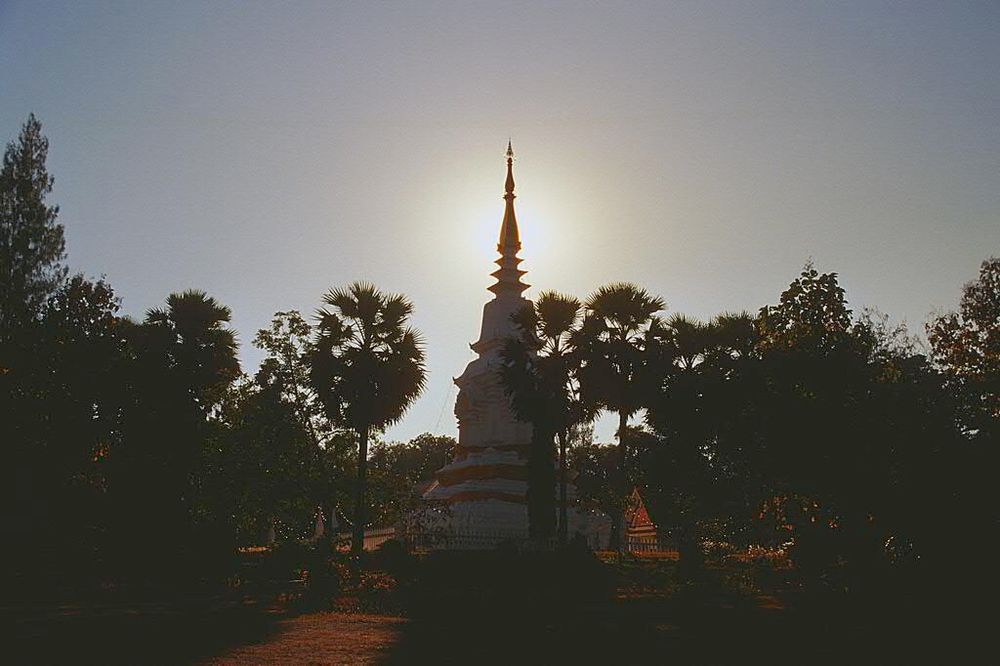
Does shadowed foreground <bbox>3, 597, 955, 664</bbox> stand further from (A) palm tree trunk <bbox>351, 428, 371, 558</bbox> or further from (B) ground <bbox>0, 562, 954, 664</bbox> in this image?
(A) palm tree trunk <bbox>351, 428, 371, 558</bbox>

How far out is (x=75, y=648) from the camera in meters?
12.0

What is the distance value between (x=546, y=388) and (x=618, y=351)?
9.02 feet

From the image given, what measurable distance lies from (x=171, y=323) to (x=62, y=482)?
703 centimetres

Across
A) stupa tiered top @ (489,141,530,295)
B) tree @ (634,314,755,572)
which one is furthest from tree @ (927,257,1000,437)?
stupa tiered top @ (489,141,530,295)

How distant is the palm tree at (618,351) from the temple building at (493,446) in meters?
10.6

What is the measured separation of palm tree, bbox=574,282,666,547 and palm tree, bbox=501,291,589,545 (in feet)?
1.74

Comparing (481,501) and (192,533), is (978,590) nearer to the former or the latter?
(192,533)

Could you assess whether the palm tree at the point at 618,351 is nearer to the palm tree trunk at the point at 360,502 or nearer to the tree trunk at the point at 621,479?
the tree trunk at the point at 621,479

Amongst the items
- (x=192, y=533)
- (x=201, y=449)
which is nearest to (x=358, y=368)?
(x=201, y=449)

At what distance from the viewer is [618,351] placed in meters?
28.4

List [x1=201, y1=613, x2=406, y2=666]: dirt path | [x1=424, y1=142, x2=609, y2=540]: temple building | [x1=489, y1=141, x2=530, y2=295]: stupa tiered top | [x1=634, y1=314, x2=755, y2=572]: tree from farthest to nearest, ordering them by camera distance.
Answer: [x1=489, y1=141, x2=530, y2=295]: stupa tiered top → [x1=424, y1=142, x2=609, y2=540]: temple building → [x1=634, y1=314, x2=755, y2=572]: tree → [x1=201, y1=613, x2=406, y2=666]: dirt path

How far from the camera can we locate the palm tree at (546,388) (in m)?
28.3

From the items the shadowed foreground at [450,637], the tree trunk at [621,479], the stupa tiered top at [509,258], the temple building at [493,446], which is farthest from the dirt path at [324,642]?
the stupa tiered top at [509,258]

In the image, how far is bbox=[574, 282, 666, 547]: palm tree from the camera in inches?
1107
